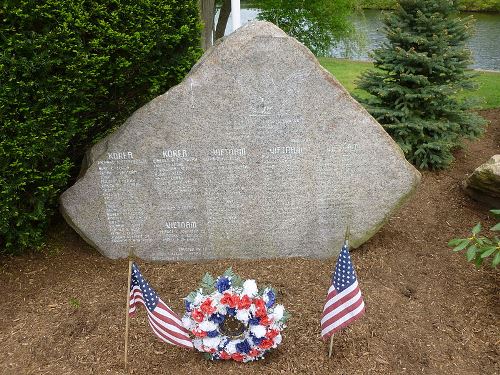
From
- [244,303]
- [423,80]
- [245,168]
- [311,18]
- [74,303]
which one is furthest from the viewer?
[311,18]

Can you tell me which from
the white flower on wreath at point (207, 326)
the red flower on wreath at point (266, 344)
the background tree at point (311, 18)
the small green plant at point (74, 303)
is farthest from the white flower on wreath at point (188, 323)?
the background tree at point (311, 18)

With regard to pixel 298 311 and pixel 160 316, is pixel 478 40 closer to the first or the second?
pixel 298 311

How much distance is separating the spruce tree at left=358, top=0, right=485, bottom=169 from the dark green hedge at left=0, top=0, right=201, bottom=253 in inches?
124

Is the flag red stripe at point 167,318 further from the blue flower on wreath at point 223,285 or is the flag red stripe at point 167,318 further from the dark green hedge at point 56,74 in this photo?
the dark green hedge at point 56,74

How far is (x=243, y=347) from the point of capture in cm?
360

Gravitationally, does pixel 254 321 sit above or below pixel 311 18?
above

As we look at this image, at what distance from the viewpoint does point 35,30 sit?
13.4 feet

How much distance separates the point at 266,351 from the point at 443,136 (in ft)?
15.2

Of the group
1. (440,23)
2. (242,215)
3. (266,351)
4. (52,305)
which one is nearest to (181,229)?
(242,215)

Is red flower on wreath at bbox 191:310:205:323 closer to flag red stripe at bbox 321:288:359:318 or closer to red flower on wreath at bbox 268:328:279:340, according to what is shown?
red flower on wreath at bbox 268:328:279:340

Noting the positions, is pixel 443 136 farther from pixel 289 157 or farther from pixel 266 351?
pixel 266 351

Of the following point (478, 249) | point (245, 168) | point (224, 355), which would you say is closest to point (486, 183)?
point (478, 249)

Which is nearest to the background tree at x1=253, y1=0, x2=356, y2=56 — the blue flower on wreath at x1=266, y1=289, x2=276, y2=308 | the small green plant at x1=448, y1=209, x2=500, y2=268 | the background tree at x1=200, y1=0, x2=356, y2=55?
the background tree at x1=200, y1=0, x2=356, y2=55

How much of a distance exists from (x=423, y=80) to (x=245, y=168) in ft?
10.8
